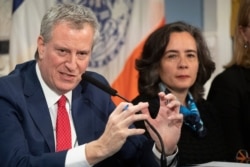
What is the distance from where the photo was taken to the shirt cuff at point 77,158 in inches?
50.4

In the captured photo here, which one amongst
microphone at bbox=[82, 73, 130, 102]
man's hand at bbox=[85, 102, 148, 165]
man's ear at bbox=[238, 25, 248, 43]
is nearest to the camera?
man's hand at bbox=[85, 102, 148, 165]

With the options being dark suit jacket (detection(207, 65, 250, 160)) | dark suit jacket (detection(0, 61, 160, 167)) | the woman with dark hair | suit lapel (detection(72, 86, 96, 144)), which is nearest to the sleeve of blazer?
dark suit jacket (detection(0, 61, 160, 167))

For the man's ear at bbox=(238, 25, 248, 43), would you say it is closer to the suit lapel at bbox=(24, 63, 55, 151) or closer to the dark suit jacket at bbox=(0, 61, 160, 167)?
the dark suit jacket at bbox=(0, 61, 160, 167)

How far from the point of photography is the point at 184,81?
2072mm

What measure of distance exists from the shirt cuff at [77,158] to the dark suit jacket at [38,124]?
0.02 metres

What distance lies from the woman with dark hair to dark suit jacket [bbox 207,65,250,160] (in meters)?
0.05

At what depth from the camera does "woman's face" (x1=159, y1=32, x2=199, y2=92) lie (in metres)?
2.07

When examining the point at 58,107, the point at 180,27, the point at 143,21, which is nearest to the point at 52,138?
the point at 58,107

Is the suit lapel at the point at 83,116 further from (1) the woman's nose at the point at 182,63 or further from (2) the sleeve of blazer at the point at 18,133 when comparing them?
(1) the woman's nose at the point at 182,63

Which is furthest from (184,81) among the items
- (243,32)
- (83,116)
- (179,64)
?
(83,116)

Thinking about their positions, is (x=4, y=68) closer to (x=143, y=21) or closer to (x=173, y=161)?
(x=143, y=21)

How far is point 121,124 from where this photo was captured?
125cm

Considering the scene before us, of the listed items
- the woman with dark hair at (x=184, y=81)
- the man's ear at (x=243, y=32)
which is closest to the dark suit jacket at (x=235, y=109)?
the woman with dark hair at (x=184, y=81)

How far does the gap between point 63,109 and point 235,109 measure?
36.1 inches
